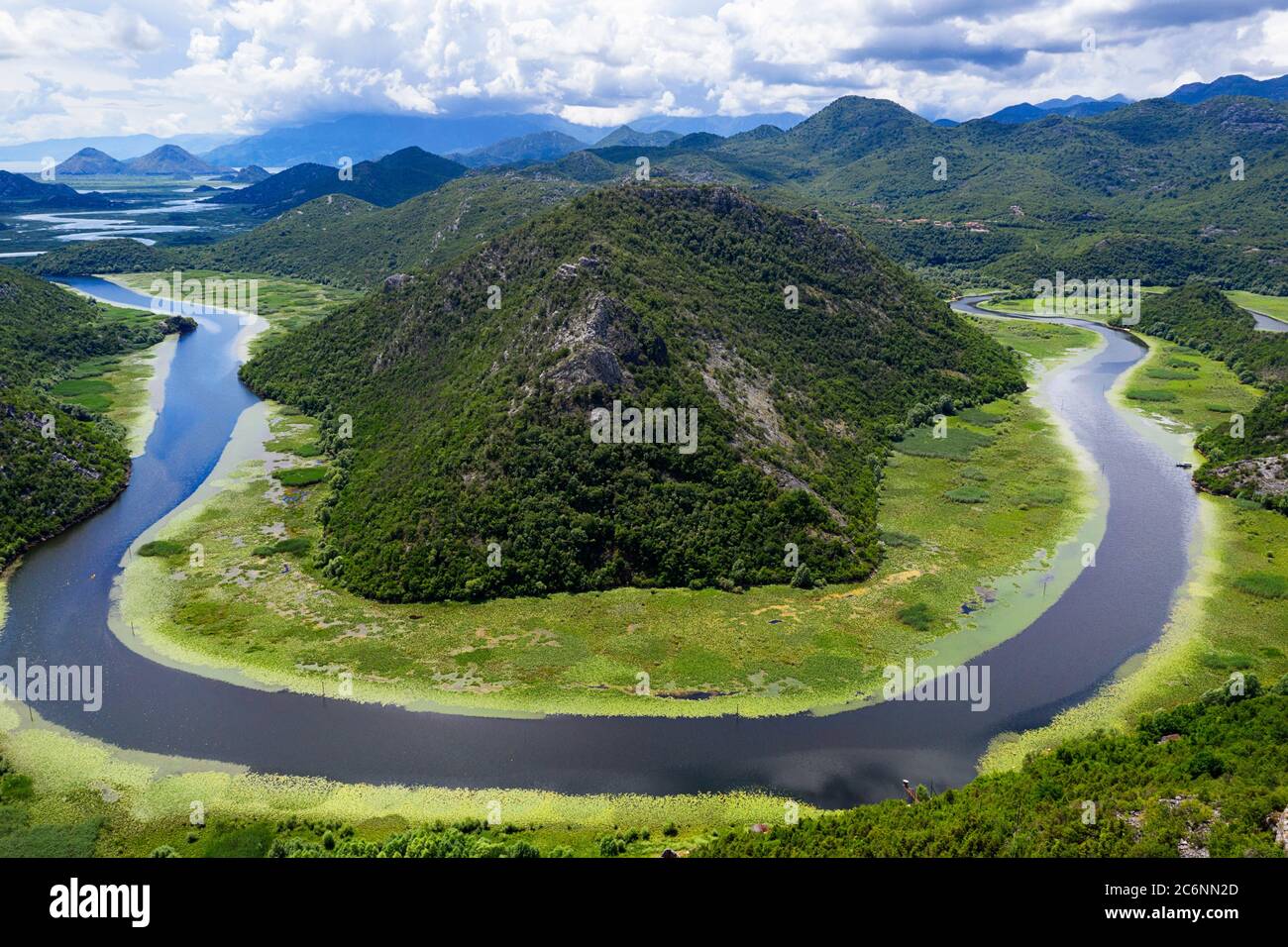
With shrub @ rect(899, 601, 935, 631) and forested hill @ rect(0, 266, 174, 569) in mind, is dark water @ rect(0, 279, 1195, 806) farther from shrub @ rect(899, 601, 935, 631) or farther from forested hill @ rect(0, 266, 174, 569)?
forested hill @ rect(0, 266, 174, 569)

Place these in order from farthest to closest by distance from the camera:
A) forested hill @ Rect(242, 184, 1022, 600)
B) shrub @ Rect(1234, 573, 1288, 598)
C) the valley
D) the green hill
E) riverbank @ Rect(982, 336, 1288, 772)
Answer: forested hill @ Rect(242, 184, 1022, 600) → shrub @ Rect(1234, 573, 1288, 598) → riverbank @ Rect(982, 336, 1288, 772) → the valley → the green hill

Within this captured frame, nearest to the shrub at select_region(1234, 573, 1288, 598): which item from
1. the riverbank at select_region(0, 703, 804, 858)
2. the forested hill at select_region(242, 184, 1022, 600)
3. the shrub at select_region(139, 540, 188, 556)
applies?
the forested hill at select_region(242, 184, 1022, 600)

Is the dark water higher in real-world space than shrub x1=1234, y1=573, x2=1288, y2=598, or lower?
lower

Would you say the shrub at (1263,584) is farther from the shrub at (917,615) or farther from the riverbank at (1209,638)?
the shrub at (917,615)

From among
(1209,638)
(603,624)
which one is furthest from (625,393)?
(1209,638)

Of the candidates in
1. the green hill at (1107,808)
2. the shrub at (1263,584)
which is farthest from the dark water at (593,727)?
the green hill at (1107,808)

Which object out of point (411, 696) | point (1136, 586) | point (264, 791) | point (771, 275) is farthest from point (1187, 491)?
point (264, 791)

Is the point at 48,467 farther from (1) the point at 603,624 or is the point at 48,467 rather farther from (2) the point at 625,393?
(1) the point at 603,624

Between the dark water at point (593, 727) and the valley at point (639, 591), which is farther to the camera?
the dark water at point (593, 727)
